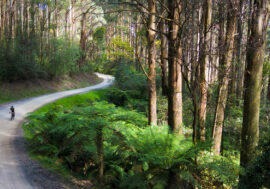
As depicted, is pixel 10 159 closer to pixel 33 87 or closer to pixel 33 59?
pixel 33 87

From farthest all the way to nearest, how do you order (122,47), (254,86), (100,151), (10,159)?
(122,47), (10,159), (100,151), (254,86)

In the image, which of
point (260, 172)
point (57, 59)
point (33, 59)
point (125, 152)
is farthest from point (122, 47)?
point (260, 172)

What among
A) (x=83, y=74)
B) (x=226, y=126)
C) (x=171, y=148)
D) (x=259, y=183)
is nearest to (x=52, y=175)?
(x=171, y=148)

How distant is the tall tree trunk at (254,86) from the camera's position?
5023 mm

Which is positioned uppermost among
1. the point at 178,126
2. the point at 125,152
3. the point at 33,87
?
the point at 33,87

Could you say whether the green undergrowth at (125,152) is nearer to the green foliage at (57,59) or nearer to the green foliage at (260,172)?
the green foliage at (260,172)

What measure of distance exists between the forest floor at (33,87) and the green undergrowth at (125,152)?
1261 cm

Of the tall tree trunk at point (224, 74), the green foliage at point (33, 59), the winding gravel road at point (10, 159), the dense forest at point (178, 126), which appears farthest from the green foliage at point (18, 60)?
the tall tree trunk at point (224, 74)

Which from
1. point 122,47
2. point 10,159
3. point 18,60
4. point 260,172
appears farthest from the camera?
point 18,60

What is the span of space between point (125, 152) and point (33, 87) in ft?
66.3

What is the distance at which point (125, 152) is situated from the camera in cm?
469

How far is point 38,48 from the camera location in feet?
74.9

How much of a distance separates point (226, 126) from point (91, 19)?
3366 centimetres

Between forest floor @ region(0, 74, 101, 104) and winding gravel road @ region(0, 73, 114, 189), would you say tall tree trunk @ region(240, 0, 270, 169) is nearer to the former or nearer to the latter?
winding gravel road @ region(0, 73, 114, 189)
